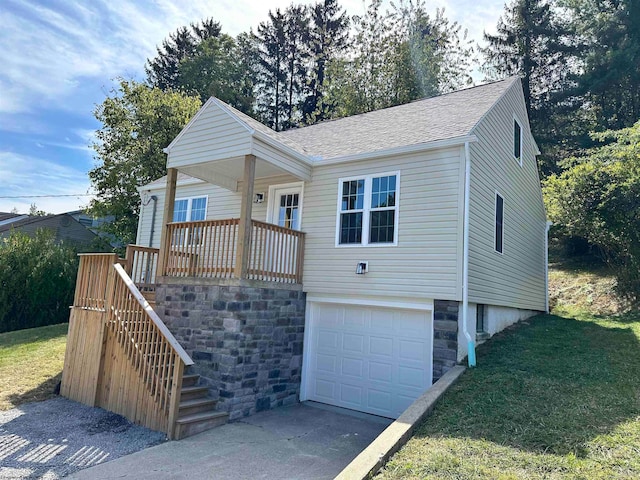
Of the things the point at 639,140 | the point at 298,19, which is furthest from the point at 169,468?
the point at 298,19

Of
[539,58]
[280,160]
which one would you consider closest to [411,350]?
[280,160]

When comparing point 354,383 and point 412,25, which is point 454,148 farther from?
point 412,25

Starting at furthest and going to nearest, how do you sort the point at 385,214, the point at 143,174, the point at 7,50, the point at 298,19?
the point at 298,19 → the point at 143,174 → the point at 7,50 → the point at 385,214

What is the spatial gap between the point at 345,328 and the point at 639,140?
1096 cm

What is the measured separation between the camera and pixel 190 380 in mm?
7016

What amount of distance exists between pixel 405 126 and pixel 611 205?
7.17m

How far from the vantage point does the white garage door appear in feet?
24.1

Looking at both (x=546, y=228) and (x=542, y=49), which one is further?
(x=542, y=49)

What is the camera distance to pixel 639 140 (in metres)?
12.2

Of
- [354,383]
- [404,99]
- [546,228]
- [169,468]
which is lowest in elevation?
[169,468]

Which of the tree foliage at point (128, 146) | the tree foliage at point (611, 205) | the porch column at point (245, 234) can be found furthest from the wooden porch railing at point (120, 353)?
the tree foliage at point (611, 205)

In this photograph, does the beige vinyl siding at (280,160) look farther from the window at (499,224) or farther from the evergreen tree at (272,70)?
the evergreen tree at (272,70)

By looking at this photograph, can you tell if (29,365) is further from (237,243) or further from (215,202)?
(237,243)

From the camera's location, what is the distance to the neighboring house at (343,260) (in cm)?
702
